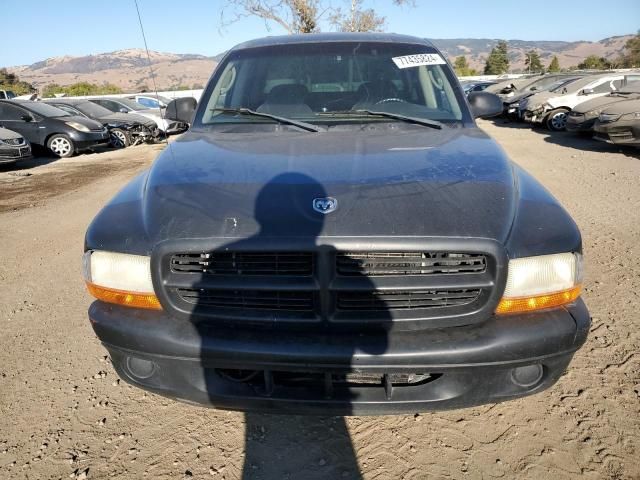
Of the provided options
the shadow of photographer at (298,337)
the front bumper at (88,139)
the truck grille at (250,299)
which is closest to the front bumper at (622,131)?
the shadow of photographer at (298,337)

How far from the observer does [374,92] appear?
126 inches

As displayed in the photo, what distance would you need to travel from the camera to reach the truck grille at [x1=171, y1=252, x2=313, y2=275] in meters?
1.83

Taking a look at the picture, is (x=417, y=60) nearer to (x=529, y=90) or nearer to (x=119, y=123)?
(x=119, y=123)

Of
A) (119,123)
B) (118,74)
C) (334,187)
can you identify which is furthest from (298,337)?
(118,74)

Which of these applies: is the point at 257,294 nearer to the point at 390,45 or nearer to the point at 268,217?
the point at 268,217

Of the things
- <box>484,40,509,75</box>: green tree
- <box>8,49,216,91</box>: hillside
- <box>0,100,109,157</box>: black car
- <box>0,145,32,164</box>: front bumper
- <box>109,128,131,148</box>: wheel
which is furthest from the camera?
<box>484,40,509,75</box>: green tree

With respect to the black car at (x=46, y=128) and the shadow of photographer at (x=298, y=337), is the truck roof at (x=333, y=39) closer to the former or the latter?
the shadow of photographer at (x=298, y=337)

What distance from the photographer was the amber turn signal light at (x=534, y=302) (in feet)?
6.19

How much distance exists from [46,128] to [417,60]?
1207 centimetres

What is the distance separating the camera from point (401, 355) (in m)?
Answer: 1.77

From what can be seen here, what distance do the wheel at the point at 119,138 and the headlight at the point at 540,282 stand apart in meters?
14.4

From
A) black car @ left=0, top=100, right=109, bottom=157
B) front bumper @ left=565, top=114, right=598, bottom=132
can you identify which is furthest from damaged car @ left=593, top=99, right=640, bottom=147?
black car @ left=0, top=100, right=109, bottom=157

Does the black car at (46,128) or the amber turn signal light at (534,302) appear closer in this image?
the amber turn signal light at (534,302)

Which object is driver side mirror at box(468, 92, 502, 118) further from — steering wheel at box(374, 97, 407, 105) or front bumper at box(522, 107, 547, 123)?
front bumper at box(522, 107, 547, 123)
